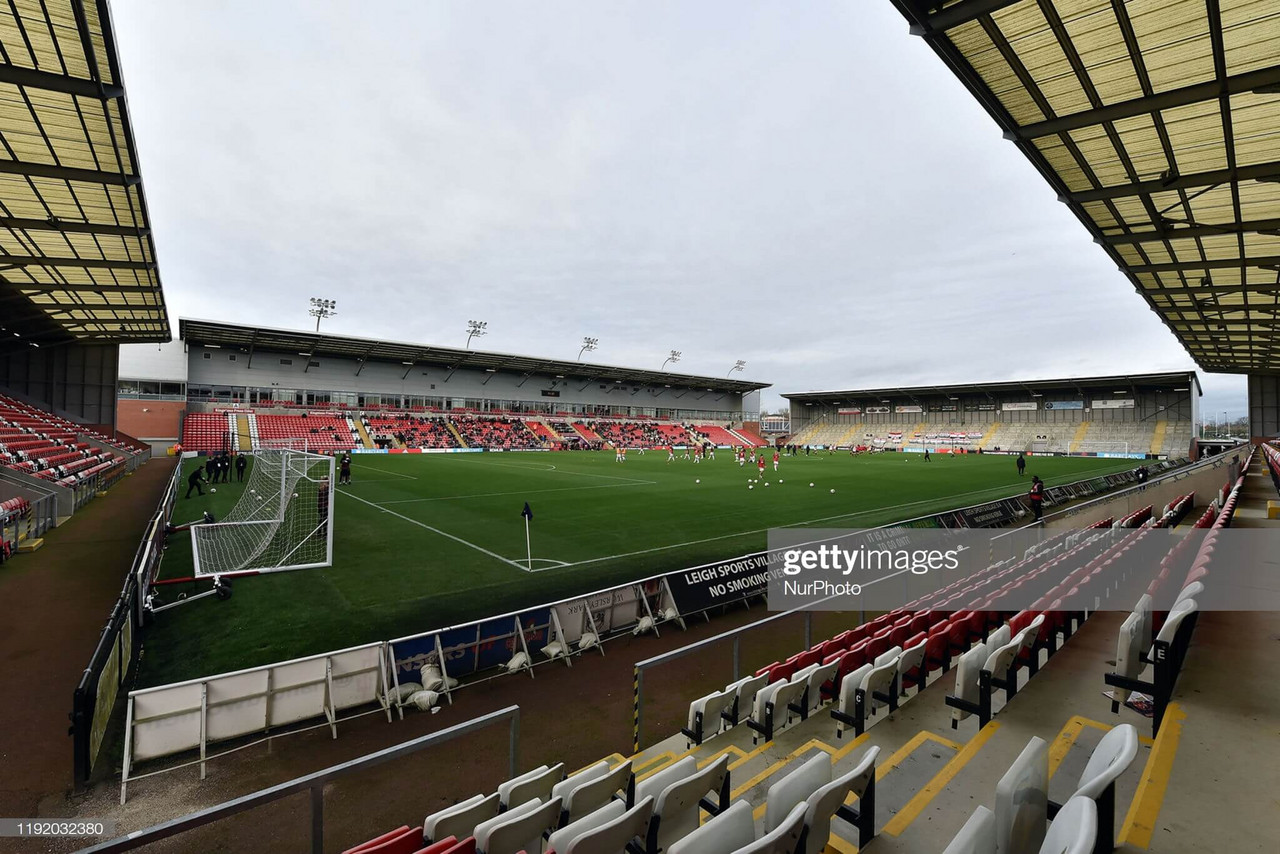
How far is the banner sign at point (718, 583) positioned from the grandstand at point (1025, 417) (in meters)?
70.6

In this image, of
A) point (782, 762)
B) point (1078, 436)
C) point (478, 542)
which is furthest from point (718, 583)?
point (1078, 436)

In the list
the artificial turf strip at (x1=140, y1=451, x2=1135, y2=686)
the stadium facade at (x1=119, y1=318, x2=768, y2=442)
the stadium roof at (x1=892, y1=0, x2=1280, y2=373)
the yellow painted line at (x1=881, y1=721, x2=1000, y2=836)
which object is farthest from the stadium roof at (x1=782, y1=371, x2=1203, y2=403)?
the yellow painted line at (x1=881, y1=721, x2=1000, y2=836)

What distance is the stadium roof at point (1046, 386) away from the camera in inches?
2514

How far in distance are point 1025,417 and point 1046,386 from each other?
5.95 m

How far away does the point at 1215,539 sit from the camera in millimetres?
8500

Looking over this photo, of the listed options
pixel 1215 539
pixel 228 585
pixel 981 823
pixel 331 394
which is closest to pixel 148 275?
pixel 228 585

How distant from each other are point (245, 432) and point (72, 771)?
54.6 metres

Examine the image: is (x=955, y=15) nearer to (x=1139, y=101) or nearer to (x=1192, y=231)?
(x=1139, y=101)

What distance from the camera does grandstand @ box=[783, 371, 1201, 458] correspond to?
65.9m

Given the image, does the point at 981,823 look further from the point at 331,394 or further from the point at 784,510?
the point at 331,394

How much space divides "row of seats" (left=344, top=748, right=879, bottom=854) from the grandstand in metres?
77.2

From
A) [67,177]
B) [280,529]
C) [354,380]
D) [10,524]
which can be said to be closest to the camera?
[10,524]

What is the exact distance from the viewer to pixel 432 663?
25.4ft

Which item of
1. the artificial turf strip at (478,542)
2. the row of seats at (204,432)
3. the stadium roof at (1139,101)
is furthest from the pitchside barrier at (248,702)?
the row of seats at (204,432)
